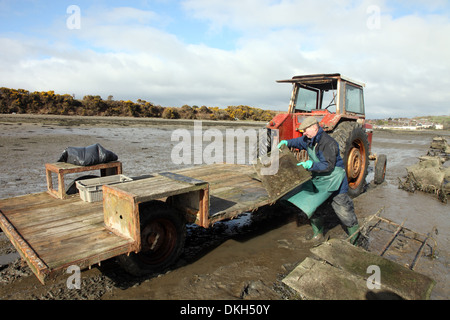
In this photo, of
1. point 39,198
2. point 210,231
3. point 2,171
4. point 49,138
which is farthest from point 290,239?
point 49,138

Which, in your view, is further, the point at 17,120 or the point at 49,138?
the point at 17,120

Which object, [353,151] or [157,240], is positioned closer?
[157,240]

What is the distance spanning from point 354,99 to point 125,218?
5.91 metres

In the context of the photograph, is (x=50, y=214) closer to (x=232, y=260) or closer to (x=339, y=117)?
(x=232, y=260)

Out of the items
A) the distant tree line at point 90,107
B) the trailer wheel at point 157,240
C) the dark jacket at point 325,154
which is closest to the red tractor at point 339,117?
the dark jacket at point 325,154

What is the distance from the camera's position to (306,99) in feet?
22.7

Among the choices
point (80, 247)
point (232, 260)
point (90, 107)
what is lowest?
point (232, 260)

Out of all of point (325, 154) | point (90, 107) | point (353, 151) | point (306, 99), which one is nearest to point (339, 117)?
point (353, 151)

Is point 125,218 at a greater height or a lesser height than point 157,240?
greater

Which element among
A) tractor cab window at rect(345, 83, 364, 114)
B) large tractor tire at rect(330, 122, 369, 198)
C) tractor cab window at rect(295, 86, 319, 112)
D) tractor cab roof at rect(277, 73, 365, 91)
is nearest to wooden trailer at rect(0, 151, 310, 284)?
large tractor tire at rect(330, 122, 369, 198)

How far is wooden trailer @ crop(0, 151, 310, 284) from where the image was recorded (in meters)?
2.33
